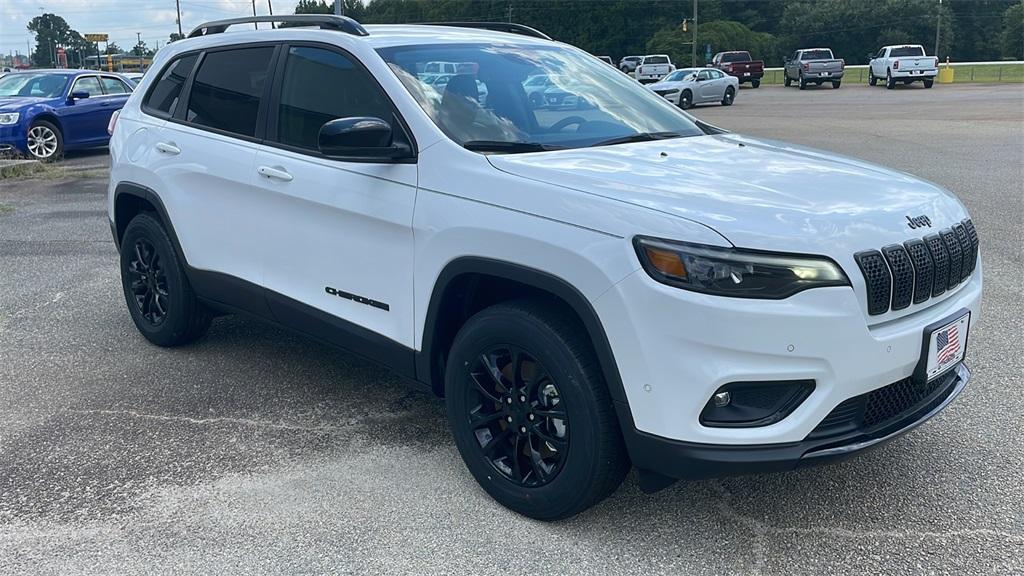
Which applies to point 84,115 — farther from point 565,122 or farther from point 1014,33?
point 1014,33

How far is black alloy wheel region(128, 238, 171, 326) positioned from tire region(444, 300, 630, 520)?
2481 mm

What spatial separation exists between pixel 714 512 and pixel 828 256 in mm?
1163

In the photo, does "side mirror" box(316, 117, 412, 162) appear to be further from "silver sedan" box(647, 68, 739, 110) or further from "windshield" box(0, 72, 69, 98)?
"silver sedan" box(647, 68, 739, 110)

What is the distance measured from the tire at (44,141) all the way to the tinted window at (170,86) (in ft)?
38.1

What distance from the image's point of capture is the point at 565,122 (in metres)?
3.96

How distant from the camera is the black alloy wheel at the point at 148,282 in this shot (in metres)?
5.29

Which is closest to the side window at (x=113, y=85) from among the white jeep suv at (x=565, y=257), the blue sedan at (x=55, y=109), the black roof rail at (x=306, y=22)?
the blue sedan at (x=55, y=109)

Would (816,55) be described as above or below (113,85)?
above

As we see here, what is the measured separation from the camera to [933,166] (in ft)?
42.1

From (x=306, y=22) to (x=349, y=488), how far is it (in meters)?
2.26

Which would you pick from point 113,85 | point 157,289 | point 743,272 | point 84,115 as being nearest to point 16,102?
point 84,115

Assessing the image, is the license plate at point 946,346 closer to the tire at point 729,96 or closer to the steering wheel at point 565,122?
the steering wheel at point 565,122

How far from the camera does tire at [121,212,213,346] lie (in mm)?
5086

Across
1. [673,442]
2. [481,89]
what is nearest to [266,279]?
[481,89]
